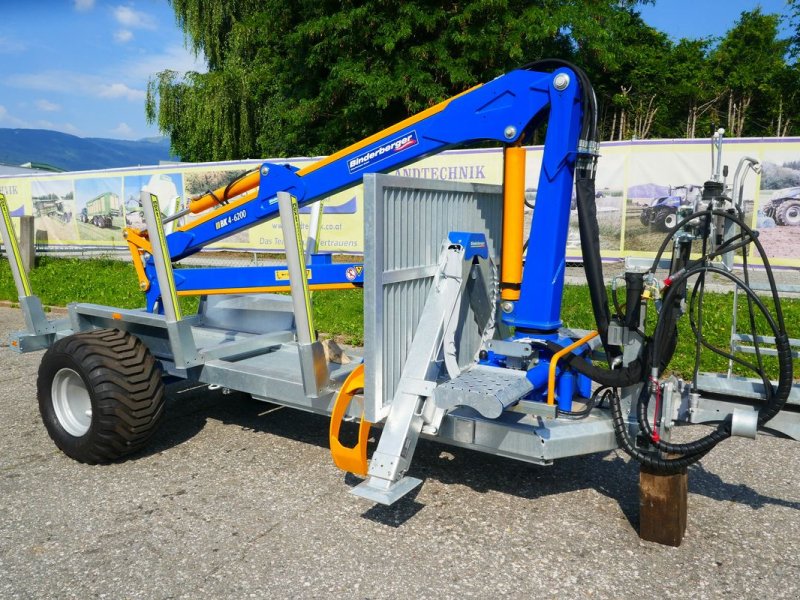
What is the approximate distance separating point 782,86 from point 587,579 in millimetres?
26112

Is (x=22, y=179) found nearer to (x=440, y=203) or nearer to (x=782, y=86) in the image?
(x=440, y=203)

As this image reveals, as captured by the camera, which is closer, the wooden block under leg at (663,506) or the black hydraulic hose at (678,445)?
the black hydraulic hose at (678,445)

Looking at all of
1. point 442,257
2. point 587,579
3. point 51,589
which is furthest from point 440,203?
point 51,589

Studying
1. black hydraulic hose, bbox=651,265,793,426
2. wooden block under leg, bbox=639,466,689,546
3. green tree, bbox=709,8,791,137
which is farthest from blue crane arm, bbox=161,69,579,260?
green tree, bbox=709,8,791,137

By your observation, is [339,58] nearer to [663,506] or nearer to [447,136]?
[447,136]

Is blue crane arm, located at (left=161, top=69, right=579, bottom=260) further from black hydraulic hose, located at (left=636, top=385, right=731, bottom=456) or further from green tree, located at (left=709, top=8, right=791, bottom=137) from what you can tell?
green tree, located at (left=709, top=8, right=791, bottom=137)

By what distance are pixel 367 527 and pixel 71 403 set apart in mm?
2482

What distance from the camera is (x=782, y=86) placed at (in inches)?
946

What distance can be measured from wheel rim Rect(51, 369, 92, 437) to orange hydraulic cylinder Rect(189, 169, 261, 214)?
153 centimetres

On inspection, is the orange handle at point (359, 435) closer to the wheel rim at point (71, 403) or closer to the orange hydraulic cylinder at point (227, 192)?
the orange hydraulic cylinder at point (227, 192)

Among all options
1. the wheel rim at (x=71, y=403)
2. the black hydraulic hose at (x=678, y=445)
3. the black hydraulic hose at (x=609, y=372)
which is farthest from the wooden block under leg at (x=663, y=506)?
the wheel rim at (x=71, y=403)

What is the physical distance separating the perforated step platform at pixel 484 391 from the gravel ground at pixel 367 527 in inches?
30.2

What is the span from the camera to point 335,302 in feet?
31.9

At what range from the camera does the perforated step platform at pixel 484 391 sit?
3.19 m
